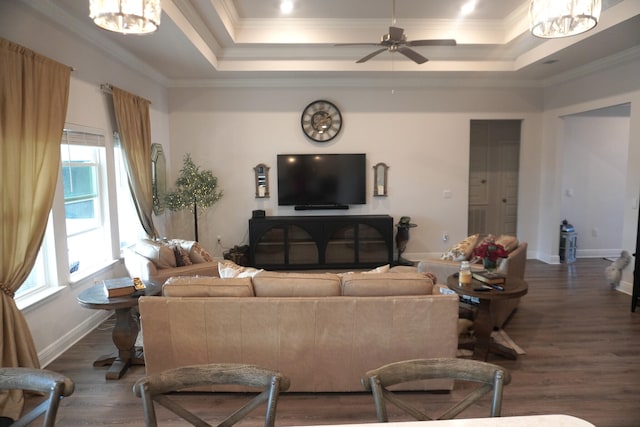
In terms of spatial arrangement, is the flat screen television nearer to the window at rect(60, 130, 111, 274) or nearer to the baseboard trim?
the window at rect(60, 130, 111, 274)

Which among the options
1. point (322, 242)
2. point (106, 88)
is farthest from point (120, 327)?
point (322, 242)

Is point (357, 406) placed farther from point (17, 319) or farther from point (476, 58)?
point (476, 58)

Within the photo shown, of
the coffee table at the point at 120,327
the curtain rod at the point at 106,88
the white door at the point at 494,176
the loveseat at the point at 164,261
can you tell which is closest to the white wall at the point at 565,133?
the white door at the point at 494,176

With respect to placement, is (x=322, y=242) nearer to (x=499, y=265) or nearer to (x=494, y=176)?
(x=499, y=265)

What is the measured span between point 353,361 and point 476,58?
5223 millimetres

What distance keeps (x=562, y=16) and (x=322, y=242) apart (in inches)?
182

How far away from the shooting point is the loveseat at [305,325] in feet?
8.87

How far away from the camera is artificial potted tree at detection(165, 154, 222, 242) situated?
6051 mm

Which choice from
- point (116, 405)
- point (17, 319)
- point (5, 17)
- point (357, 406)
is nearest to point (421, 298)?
point (357, 406)

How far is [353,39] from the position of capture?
5.49 meters

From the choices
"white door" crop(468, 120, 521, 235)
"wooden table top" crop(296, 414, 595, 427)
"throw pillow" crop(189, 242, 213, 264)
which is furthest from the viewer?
"white door" crop(468, 120, 521, 235)

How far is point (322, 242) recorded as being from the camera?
641cm

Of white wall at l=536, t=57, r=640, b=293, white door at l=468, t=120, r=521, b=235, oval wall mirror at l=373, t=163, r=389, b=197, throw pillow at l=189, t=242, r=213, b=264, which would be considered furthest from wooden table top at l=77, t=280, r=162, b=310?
white door at l=468, t=120, r=521, b=235

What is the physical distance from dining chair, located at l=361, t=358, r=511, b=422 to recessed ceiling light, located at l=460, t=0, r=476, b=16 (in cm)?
473
